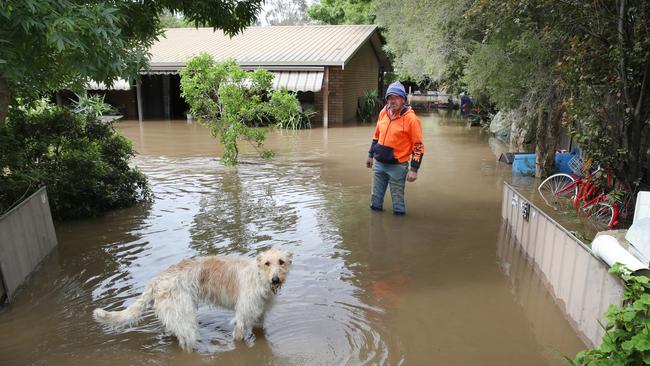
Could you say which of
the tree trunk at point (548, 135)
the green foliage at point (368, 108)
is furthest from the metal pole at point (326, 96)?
the tree trunk at point (548, 135)

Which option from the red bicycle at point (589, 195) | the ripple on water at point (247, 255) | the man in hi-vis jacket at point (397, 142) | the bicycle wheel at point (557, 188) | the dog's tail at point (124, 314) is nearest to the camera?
the dog's tail at point (124, 314)

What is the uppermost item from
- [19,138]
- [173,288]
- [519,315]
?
[19,138]

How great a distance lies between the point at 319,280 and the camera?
5707 millimetres

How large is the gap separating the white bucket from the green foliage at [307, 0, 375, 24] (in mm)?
32852

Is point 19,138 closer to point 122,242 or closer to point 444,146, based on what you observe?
point 122,242

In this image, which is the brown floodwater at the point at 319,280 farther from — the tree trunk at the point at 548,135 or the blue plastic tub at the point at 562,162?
the blue plastic tub at the point at 562,162

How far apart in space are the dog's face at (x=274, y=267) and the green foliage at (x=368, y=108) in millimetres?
21268

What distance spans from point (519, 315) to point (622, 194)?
3.06 meters

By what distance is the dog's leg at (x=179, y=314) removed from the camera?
4031mm

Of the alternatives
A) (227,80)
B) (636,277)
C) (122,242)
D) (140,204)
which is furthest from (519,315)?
(227,80)

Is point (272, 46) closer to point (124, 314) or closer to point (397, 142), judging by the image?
point (397, 142)

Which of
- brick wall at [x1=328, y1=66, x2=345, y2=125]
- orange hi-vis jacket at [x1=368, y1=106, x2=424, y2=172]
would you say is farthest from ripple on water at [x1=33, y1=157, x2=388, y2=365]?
brick wall at [x1=328, y1=66, x2=345, y2=125]

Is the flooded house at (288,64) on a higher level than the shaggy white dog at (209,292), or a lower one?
higher

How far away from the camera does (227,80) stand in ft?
37.9
